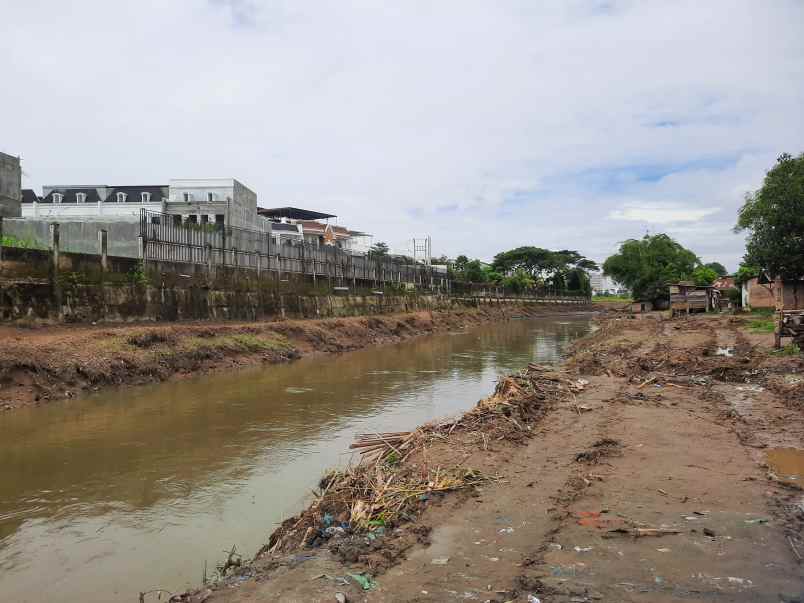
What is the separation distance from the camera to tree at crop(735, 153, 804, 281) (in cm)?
2380

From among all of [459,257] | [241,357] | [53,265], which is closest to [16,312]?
[53,265]

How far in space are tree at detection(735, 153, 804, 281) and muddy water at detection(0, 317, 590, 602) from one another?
15755 millimetres

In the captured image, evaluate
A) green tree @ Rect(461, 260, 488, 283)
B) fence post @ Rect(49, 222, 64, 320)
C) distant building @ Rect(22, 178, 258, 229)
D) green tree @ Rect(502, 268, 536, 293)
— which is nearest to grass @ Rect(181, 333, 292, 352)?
fence post @ Rect(49, 222, 64, 320)

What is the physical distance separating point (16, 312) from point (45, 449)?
7.24m

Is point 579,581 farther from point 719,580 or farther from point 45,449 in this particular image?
point 45,449

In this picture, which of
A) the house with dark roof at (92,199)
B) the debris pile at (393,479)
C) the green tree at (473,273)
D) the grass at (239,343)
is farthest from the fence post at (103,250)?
the green tree at (473,273)

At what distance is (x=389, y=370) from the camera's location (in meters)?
19.6

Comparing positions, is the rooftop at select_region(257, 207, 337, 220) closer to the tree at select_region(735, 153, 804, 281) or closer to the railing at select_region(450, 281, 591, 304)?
the railing at select_region(450, 281, 591, 304)

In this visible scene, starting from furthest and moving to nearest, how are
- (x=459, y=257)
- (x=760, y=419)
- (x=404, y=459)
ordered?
(x=459, y=257) → (x=760, y=419) → (x=404, y=459)

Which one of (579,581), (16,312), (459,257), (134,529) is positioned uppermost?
(459,257)

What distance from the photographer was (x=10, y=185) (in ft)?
103

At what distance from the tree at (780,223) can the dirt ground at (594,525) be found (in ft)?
57.9

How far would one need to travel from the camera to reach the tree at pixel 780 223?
2380cm

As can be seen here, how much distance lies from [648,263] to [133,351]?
52168mm
